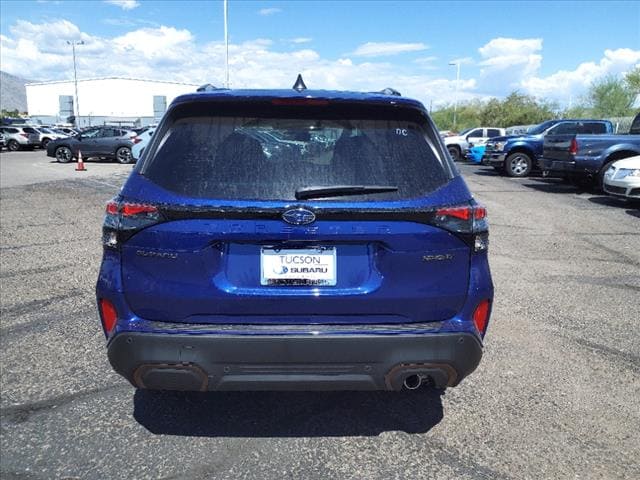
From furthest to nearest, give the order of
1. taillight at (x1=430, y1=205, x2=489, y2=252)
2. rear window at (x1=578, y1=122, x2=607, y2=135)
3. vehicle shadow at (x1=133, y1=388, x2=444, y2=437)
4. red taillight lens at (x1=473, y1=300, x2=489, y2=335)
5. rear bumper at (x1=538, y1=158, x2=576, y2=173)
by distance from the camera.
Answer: rear window at (x1=578, y1=122, x2=607, y2=135) → rear bumper at (x1=538, y1=158, x2=576, y2=173) → vehicle shadow at (x1=133, y1=388, x2=444, y2=437) → red taillight lens at (x1=473, y1=300, x2=489, y2=335) → taillight at (x1=430, y1=205, x2=489, y2=252)

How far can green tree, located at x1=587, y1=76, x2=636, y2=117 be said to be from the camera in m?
47.4

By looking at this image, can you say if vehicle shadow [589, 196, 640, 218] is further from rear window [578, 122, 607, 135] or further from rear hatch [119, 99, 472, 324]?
rear hatch [119, 99, 472, 324]

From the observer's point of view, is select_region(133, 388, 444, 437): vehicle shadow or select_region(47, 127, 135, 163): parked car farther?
select_region(47, 127, 135, 163): parked car

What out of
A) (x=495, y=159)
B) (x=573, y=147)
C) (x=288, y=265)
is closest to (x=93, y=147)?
(x=495, y=159)

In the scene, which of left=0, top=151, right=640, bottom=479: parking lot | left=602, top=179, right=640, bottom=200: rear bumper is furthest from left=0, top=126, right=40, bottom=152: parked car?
left=602, top=179, right=640, bottom=200: rear bumper

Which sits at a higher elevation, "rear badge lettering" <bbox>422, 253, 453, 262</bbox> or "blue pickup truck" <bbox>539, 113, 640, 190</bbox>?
"blue pickup truck" <bbox>539, 113, 640, 190</bbox>

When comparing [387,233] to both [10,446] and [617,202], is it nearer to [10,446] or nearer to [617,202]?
[10,446]

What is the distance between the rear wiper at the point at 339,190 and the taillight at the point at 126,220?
66 cm

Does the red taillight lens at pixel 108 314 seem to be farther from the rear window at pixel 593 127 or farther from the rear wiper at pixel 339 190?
the rear window at pixel 593 127

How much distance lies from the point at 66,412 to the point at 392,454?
6.28ft

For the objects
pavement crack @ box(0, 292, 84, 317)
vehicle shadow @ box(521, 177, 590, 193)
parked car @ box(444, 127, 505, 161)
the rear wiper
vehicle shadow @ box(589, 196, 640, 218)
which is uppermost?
parked car @ box(444, 127, 505, 161)

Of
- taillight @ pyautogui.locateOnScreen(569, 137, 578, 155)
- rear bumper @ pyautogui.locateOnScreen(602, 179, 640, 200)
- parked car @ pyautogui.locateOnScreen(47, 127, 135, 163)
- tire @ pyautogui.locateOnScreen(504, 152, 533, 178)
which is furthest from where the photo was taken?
parked car @ pyautogui.locateOnScreen(47, 127, 135, 163)

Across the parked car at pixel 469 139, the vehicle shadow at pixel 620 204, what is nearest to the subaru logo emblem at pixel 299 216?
the vehicle shadow at pixel 620 204

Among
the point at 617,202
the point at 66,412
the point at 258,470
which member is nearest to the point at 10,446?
the point at 66,412
